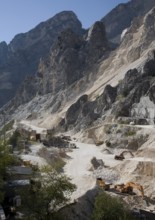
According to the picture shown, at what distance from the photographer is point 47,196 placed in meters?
31.3

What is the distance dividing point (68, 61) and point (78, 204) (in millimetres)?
122176

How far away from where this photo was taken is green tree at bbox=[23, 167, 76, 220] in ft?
102

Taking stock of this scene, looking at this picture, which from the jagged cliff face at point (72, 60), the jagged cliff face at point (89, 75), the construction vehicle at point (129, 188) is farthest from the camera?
the jagged cliff face at point (72, 60)

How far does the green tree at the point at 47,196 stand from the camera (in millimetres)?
31031

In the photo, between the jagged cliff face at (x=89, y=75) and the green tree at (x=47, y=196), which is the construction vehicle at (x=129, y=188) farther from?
the jagged cliff face at (x=89, y=75)

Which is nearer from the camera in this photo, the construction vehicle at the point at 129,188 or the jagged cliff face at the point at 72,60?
the construction vehicle at the point at 129,188

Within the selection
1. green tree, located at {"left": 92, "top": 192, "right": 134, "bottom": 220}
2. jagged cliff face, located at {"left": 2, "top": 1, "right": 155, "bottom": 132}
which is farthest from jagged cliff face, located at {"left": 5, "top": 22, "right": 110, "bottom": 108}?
green tree, located at {"left": 92, "top": 192, "right": 134, "bottom": 220}

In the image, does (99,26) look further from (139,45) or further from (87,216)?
(87,216)

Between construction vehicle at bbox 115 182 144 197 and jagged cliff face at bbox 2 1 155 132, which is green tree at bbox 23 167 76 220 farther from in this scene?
jagged cliff face at bbox 2 1 155 132

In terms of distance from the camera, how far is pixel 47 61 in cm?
17212

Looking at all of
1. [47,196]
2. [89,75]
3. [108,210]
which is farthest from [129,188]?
[89,75]

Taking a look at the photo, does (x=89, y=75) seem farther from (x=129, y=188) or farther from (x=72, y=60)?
(x=129, y=188)

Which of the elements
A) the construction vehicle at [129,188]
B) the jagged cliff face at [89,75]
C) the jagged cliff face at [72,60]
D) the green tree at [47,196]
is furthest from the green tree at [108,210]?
the jagged cliff face at [72,60]

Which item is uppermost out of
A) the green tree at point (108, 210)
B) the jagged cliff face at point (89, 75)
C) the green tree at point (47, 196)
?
the jagged cliff face at point (89, 75)
